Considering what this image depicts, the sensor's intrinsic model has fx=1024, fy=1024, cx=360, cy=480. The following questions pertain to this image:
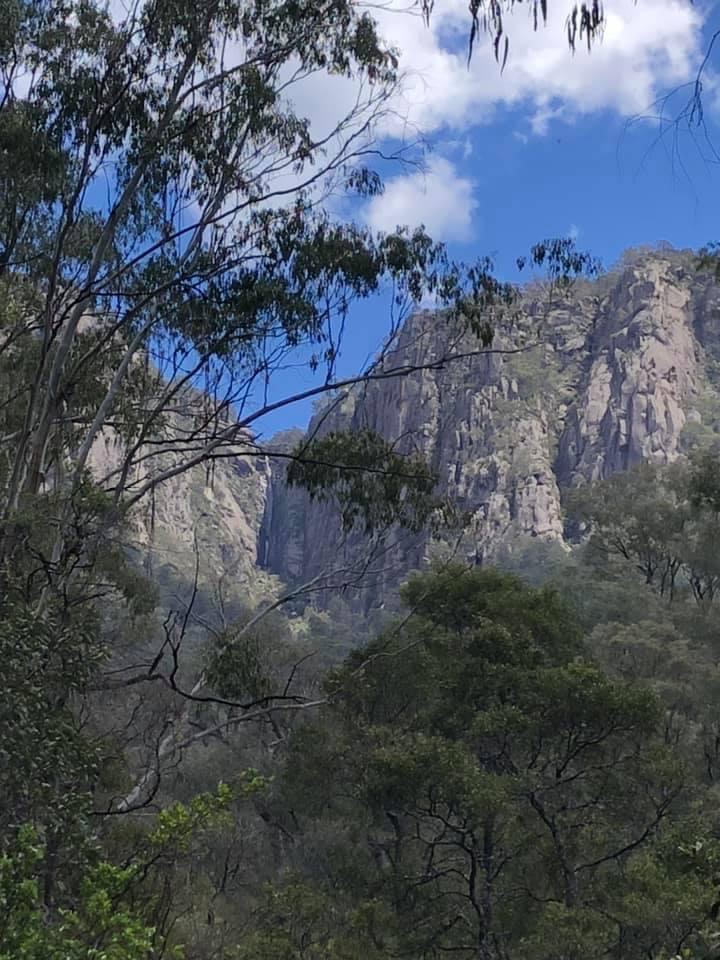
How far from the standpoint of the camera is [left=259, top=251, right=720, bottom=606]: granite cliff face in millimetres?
68312

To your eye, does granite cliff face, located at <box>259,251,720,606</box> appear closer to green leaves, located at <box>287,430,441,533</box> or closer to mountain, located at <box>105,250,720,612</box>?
mountain, located at <box>105,250,720,612</box>

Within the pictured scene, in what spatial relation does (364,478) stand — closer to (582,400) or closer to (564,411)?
(582,400)

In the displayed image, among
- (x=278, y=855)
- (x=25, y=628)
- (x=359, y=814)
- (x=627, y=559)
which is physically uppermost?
(x=627, y=559)

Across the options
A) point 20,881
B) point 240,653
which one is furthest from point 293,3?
point 20,881

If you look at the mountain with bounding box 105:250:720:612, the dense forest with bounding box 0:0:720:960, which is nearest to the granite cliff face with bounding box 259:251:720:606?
the mountain with bounding box 105:250:720:612

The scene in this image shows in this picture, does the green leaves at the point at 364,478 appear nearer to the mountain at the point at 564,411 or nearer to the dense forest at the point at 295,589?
the dense forest at the point at 295,589

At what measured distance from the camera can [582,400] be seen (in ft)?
248

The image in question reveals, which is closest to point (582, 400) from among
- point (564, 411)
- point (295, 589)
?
point (564, 411)

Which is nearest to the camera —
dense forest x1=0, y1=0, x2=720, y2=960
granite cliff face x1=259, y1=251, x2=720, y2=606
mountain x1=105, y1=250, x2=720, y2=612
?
dense forest x1=0, y1=0, x2=720, y2=960

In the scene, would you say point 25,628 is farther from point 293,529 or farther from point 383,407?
point 293,529

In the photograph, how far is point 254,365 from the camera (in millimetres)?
8305

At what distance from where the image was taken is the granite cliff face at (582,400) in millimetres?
68312

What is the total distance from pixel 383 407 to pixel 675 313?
2283cm

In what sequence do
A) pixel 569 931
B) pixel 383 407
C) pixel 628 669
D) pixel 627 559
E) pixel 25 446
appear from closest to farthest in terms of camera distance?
1. pixel 25 446
2. pixel 569 931
3. pixel 628 669
4. pixel 627 559
5. pixel 383 407
